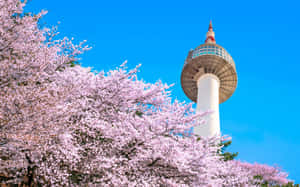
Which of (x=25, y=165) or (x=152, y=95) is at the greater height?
(x=152, y=95)

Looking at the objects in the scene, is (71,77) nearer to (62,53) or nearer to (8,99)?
(62,53)

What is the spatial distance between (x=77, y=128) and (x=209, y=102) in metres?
24.2

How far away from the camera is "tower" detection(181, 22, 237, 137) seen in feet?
97.5

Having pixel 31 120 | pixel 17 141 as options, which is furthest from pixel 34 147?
pixel 31 120

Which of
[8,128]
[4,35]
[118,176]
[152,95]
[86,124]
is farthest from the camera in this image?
[152,95]

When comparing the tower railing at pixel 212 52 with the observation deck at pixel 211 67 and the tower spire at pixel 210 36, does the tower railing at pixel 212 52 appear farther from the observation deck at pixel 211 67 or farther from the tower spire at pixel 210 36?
the tower spire at pixel 210 36

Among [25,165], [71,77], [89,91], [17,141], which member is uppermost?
[71,77]

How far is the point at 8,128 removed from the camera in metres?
5.03

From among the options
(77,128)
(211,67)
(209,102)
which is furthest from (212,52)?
(77,128)

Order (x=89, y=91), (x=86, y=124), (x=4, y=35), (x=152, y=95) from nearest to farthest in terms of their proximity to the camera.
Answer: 1. (x=4, y=35)
2. (x=86, y=124)
3. (x=89, y=91)
4. (x=152, y=95)

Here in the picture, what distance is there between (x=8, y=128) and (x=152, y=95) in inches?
182

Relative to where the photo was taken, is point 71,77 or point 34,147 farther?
point 71,77

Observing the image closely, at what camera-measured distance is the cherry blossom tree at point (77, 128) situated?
5488 millimetres

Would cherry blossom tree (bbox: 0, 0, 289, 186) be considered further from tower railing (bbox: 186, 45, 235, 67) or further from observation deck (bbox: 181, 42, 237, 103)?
tower railing (bbox: 186, 45, 235, 67)
